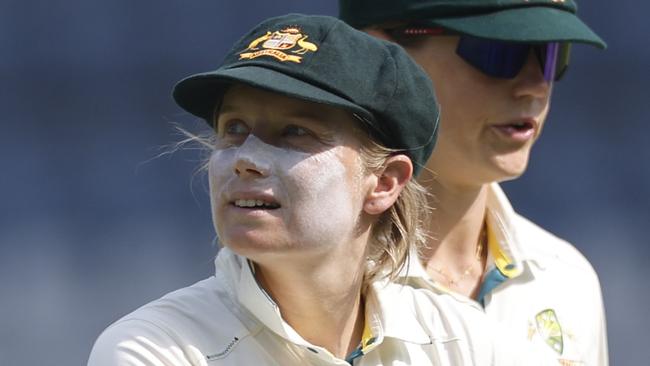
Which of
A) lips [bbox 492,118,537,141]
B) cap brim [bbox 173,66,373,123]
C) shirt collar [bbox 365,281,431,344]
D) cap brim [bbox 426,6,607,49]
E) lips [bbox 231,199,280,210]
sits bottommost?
shirt collar [bbox 365,281,431,344]

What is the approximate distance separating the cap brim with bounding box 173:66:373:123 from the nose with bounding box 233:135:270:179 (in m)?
0.12

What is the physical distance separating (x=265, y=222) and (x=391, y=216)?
405mm

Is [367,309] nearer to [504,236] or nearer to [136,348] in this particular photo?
[136,348]

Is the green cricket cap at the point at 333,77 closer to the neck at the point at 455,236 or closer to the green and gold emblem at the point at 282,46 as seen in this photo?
the green and gold emblem at the point at 282,46

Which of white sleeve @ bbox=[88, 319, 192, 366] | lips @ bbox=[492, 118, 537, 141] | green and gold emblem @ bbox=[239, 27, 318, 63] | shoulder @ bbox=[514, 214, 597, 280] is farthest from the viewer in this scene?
shoulder @ bbox=[514, 214, 597, 280]

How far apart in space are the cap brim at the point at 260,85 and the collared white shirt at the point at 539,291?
0.75 metres

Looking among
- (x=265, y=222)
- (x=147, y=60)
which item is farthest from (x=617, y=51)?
(x=265, y=222)

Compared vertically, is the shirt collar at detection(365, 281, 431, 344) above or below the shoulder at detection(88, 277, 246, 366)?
below

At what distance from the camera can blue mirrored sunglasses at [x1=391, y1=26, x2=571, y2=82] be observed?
302 centimetres

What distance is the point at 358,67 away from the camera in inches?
91.1

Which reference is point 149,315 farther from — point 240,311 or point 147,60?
point 147,60

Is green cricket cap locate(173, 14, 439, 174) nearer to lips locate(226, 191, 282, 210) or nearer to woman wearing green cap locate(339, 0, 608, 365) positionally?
lips locate(226, 191, 282, 210)

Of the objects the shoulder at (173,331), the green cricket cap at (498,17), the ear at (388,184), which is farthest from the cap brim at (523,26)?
the shoulder at (173,331)

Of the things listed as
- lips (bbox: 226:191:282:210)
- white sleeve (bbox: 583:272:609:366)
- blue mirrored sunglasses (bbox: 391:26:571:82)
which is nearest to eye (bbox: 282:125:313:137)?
lips (bbox: 226:191:282:210)
